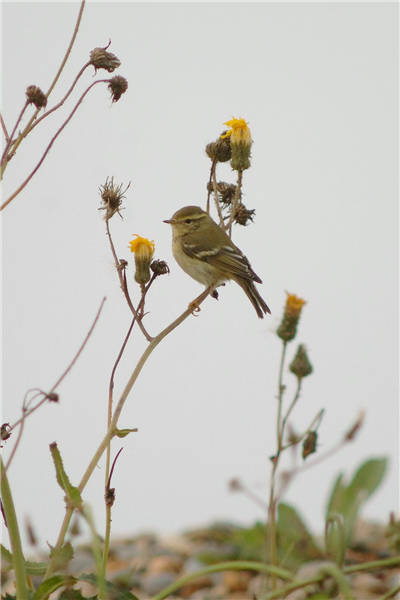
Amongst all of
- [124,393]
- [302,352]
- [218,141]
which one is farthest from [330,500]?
[124,393]

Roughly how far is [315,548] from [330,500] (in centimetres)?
31

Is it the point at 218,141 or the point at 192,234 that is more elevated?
the point at 192,234

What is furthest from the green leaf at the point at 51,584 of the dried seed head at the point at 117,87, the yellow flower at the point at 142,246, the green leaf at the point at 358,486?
the green leaf at the point at 358,486

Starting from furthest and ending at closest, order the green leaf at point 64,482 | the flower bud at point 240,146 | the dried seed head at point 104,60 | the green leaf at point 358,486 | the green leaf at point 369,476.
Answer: the green leaf at point 369,476 < the green leaf at point 358,486 < the flower bud at point 240,146 < the dried seed head at point 104,60 < the green leaf at point 64,482

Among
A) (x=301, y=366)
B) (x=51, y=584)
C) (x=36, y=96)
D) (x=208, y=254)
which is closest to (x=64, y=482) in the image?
(x=51, y=584)

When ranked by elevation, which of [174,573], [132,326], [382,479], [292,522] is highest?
[132,326]

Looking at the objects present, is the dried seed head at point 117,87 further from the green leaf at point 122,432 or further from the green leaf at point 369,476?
the green leaf at point 369,476

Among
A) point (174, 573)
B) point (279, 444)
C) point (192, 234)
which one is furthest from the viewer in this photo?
point (192, 234)

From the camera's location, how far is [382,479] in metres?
3.37

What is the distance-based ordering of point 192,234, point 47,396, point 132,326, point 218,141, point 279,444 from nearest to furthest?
1. point 47,396
2. point 132,326
3. point 279,444
4. point 218,141
5. point 192,234

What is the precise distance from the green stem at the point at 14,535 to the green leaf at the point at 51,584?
3cm

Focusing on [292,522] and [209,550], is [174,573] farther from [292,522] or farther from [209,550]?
[292,522]

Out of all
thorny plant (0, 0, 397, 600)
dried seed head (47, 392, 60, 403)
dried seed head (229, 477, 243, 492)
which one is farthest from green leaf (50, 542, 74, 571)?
dried seed head (229, 477, 243, 492)

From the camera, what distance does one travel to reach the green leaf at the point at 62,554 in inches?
60.8
